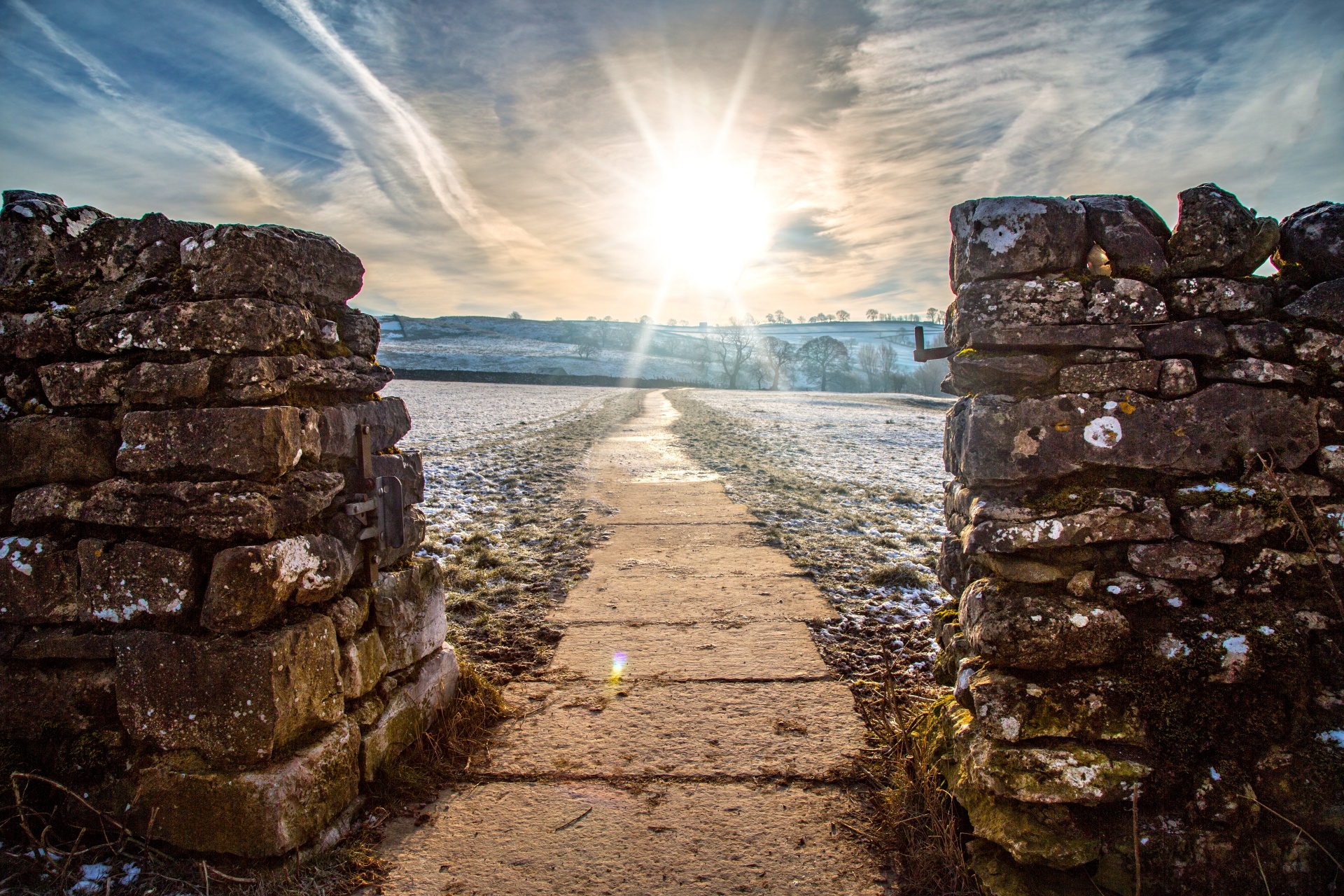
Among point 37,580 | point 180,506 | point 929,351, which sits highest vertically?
point 929,351

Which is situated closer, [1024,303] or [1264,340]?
[1264,340]

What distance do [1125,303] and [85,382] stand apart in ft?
13.0

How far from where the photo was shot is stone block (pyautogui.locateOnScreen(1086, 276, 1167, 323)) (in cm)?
248

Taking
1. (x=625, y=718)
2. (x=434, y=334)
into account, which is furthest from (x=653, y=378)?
(x=625, y=718)

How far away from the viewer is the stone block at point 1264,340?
241 cm

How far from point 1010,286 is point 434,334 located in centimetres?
9609

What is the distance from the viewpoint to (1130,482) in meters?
2.51

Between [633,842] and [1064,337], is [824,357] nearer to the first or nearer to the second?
[1064,337]

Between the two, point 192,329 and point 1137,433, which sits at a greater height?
point 192,329

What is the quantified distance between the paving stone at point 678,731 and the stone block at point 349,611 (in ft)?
3.05

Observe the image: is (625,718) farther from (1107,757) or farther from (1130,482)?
(1130,482)

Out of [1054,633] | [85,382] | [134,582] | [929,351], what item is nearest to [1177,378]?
[929,351]

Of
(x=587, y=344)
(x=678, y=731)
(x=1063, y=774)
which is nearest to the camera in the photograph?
(x=1063, y=774)

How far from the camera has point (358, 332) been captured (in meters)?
3.17
